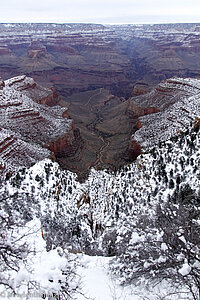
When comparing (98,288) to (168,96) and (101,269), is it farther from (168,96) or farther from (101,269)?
(168,96)

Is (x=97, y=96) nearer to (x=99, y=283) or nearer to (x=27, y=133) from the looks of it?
(x=27, y=133)

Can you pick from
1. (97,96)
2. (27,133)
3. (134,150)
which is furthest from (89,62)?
(134,150)

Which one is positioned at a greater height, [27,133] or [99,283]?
[99,283]

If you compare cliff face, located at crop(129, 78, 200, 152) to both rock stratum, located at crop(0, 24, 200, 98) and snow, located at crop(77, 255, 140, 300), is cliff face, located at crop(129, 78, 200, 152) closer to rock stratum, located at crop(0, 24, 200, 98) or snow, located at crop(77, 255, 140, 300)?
rock stratum, located at crop(0, 24, 200, 98)

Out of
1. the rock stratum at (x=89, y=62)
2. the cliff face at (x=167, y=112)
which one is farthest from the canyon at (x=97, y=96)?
the cliff face at (x=167, y=112)

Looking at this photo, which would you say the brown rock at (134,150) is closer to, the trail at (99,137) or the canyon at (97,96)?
the canyon at (97,96)

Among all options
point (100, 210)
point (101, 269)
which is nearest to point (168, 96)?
point (100, 210)

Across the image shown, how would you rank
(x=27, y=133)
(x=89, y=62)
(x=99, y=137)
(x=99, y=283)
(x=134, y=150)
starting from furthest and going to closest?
(x=89, y=62)
(x=99, y=137)
(x=27, y=133)
(x=134, y=150)
(x=99, y=283)
